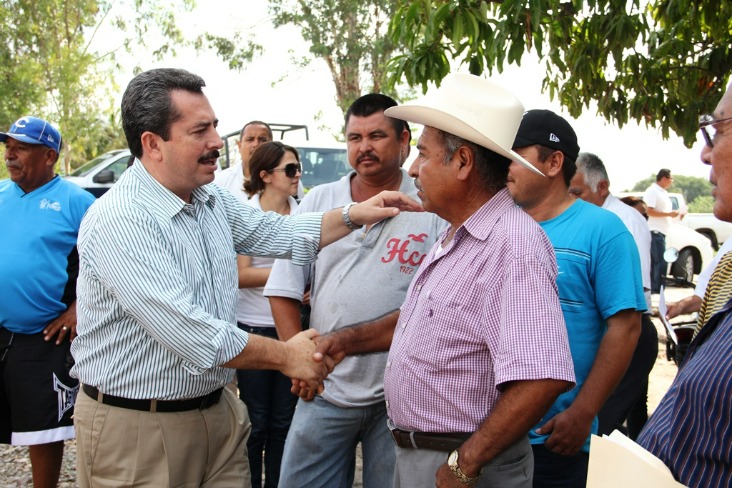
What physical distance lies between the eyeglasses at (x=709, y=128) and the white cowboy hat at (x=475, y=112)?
577 mm

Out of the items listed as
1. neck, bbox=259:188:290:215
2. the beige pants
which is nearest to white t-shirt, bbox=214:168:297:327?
neck, bbox=259:188:290:215

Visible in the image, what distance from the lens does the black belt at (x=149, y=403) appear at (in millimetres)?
2865

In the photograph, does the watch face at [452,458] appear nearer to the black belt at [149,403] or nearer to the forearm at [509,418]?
the forearm at [509,418]

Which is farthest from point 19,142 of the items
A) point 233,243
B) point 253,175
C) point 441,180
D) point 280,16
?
point 280,16

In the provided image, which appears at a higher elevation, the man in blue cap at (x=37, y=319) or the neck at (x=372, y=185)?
the neck at (x=372, y=185)

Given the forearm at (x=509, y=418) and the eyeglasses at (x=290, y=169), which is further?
the eyeglasses at (x=290, y=169)

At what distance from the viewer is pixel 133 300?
265 centimetres

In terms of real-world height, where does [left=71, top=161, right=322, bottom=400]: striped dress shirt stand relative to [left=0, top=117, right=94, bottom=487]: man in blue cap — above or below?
above

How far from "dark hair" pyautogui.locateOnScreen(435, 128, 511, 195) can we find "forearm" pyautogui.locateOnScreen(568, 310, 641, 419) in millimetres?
984

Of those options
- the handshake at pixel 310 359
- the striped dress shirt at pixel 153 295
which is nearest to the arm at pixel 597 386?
the handshake at pixel 310 359

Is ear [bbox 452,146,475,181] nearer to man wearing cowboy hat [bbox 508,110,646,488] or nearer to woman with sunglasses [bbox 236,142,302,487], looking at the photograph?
man wearing cowboy hat [bbox 508,110,646,488]

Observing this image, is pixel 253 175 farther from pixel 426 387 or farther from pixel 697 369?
pixel 697 369

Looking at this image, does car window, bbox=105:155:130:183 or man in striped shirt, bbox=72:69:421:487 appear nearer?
man in striped shirt, bbox=72:69:421:487

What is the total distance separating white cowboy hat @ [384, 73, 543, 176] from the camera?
2484mm
